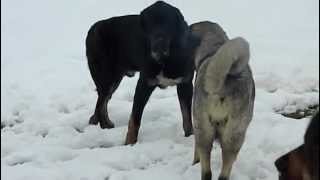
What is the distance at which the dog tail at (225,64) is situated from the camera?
4.97 m

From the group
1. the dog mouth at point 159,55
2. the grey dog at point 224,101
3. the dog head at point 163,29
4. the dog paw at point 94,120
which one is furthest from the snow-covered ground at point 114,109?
the dog head at point 163,29

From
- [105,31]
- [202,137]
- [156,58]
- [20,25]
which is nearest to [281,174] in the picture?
[202,137]

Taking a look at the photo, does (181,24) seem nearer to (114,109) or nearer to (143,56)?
(143,56)

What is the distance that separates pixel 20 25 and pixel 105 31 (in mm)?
7020

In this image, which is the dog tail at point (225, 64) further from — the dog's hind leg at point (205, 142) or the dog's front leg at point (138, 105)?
the dog's front leg at point (138, 105)

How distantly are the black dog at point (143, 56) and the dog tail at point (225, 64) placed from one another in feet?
3.36

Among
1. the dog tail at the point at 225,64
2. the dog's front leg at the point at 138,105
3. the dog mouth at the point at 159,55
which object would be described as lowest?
the dog's front leg at the point at 138,105

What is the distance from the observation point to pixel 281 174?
4.60m

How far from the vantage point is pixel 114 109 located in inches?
321

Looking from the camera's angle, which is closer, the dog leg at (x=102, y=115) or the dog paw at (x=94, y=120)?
the dog leg at (x=102, y=115)

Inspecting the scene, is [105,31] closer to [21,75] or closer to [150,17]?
A: [150,17]

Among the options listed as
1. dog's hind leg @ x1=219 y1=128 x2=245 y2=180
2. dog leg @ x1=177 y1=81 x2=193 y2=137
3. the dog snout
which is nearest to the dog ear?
the dog snout

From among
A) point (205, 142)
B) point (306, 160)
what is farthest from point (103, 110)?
point (306, 160)

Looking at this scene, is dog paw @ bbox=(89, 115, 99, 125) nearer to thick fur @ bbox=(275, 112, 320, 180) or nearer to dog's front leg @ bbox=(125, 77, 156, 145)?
dog's front leg @ bbox=(125, 77, 156, 145)
